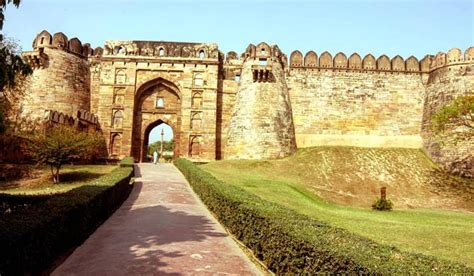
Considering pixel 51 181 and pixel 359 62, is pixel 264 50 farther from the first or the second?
pixel 51 181

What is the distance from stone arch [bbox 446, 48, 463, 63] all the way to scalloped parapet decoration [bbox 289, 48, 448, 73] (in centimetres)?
214

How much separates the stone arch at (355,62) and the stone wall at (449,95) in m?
5.67

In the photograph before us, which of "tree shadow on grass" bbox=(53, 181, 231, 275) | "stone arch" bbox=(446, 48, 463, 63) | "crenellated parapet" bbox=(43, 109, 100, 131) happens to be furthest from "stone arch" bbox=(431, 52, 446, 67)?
"crenellated parapet" bbox=(43, 109, 100, 131)

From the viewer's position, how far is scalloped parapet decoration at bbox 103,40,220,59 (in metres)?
30.2

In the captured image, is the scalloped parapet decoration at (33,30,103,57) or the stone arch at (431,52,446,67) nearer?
the scalloped parapet decoration at (33,30,103,57)

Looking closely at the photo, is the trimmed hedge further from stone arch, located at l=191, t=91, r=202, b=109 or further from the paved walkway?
stone arch, located at l=191, t=91, r=202, b=109

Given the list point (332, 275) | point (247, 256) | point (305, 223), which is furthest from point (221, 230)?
point (332, 275)

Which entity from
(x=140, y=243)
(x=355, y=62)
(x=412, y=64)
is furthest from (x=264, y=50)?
(x=140, y=243)

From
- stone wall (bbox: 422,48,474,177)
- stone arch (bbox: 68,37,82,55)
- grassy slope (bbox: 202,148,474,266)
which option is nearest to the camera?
grassy slope (bbox: 202,148,474,266)

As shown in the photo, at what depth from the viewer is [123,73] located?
29.9m

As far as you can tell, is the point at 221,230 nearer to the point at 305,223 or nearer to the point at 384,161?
the point at 305,223

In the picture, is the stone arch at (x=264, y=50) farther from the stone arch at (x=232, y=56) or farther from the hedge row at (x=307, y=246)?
the hedge row at (x=307, y=246)

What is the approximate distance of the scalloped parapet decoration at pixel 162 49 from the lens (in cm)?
3020

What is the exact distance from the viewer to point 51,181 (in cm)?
1969
